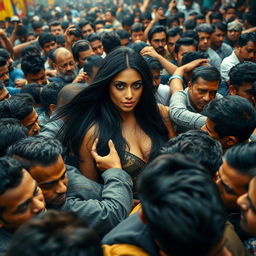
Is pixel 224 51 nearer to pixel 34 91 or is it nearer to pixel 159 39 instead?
pixel 159 39

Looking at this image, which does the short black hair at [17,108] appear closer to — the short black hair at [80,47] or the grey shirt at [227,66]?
the short black hair at [80,47]

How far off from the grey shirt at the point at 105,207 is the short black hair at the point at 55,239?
0.75 metres

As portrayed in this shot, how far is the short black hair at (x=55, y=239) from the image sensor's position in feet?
3.28

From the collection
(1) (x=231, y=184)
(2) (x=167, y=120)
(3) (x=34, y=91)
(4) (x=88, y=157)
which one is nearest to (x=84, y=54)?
(3) (x=34, y=91)

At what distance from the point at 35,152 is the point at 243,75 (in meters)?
2.26

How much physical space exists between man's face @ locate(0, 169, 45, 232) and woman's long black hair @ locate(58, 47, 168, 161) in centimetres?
89

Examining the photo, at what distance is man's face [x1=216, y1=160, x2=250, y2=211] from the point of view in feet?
5.60

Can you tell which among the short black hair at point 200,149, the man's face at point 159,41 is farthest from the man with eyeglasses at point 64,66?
the short black hair at point 200,149

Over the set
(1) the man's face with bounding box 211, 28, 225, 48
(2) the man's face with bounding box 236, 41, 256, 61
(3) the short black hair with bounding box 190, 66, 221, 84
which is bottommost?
(1) the man's face with bounding box 211, 28, 225, 48

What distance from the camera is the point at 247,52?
4.54 metres

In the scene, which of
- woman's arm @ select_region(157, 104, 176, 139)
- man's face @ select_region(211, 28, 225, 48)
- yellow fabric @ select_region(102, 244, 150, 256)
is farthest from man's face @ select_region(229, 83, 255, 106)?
man's face @ select_region(211, 28, 225, 48)

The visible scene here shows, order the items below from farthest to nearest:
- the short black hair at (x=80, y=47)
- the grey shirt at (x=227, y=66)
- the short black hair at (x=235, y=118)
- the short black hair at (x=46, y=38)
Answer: the short black hair at (x=46, y=38) < the short black hair at (x=80, y=47) < the grey shirt at (x=227, y=66) < the short black hair at (x=235, y=118)

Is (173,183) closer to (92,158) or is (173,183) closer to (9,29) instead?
(92,158)

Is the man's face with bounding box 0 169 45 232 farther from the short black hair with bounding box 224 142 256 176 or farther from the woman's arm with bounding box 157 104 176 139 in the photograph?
the woman's arm with bounding box 157 104 176 139
